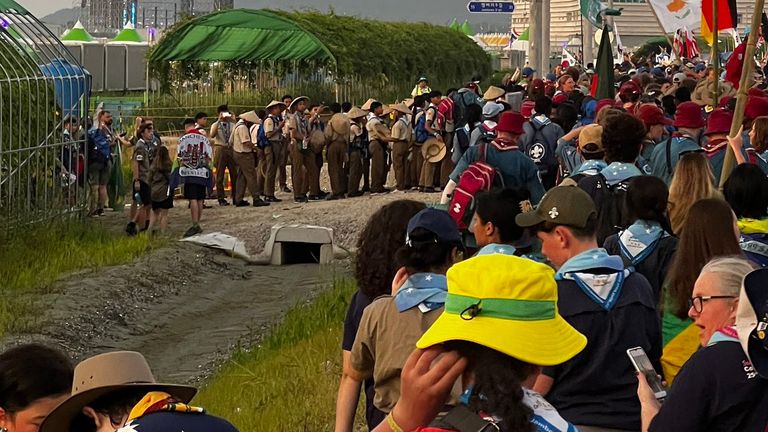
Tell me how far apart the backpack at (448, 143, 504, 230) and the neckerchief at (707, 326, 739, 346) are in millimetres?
5186

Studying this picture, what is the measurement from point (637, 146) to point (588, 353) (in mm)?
4029

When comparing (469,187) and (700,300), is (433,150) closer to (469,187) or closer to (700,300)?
(469,187)

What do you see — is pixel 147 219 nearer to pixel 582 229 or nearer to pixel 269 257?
pixel 269 257

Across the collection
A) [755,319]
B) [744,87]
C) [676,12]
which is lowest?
[755,319]

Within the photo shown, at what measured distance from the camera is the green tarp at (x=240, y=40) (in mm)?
39406

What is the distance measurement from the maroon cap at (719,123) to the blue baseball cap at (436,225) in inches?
248

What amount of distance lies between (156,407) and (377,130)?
2287 centimetres

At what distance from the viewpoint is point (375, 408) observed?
18.7 ft

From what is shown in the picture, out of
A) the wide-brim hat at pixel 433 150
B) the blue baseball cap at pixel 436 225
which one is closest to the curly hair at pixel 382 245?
the blue baseball cap at pixel 436 225

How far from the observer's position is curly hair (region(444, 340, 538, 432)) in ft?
Answer: 11.9

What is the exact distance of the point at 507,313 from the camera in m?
3.91

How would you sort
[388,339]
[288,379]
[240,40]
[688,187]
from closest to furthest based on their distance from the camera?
[388,339], [688,187], [288,379], [240,40]

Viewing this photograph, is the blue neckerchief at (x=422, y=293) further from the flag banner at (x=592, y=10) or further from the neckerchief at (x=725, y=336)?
the flag banner at (x=592, y=10)

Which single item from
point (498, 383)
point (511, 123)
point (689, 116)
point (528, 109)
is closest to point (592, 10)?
point (528, 109)
